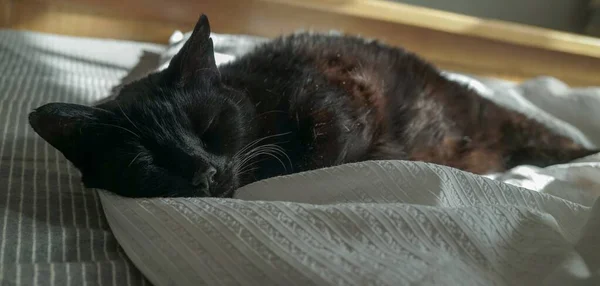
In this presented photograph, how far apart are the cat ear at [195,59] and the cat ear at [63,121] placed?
156mm

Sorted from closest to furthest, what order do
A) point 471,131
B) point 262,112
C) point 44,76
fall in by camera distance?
point 262,112, point 471,131, point 44,76

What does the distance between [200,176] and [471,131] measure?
0.86 metres

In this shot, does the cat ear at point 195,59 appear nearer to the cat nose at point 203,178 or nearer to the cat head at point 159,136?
the cat head at point 159,136

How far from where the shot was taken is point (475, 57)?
8.59ft

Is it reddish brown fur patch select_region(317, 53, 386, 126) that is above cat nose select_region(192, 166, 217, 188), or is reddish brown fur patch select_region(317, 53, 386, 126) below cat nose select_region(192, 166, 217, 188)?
above

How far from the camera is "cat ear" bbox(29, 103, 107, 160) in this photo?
0.87 meters

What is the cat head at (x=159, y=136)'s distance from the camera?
895mm

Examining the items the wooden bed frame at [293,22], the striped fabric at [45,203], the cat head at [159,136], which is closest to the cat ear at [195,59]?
the cat head at [159,136]

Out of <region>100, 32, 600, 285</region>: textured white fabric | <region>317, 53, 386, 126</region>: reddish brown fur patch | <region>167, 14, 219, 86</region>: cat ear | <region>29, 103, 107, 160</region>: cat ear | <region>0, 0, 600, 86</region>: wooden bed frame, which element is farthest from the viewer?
<region>0, 0, 600, 86</region>: wooden bed frame

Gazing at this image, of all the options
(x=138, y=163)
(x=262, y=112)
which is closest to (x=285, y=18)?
(x=262, y=112)

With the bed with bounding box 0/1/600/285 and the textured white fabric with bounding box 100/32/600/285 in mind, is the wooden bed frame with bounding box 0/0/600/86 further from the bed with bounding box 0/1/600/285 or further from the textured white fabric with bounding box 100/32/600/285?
the textured white fabric with bounding box 100/32/600/285

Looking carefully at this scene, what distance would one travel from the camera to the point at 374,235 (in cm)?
65

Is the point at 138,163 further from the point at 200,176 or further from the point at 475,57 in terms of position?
the point at 475,57

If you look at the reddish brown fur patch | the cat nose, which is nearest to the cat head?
the cat nose
